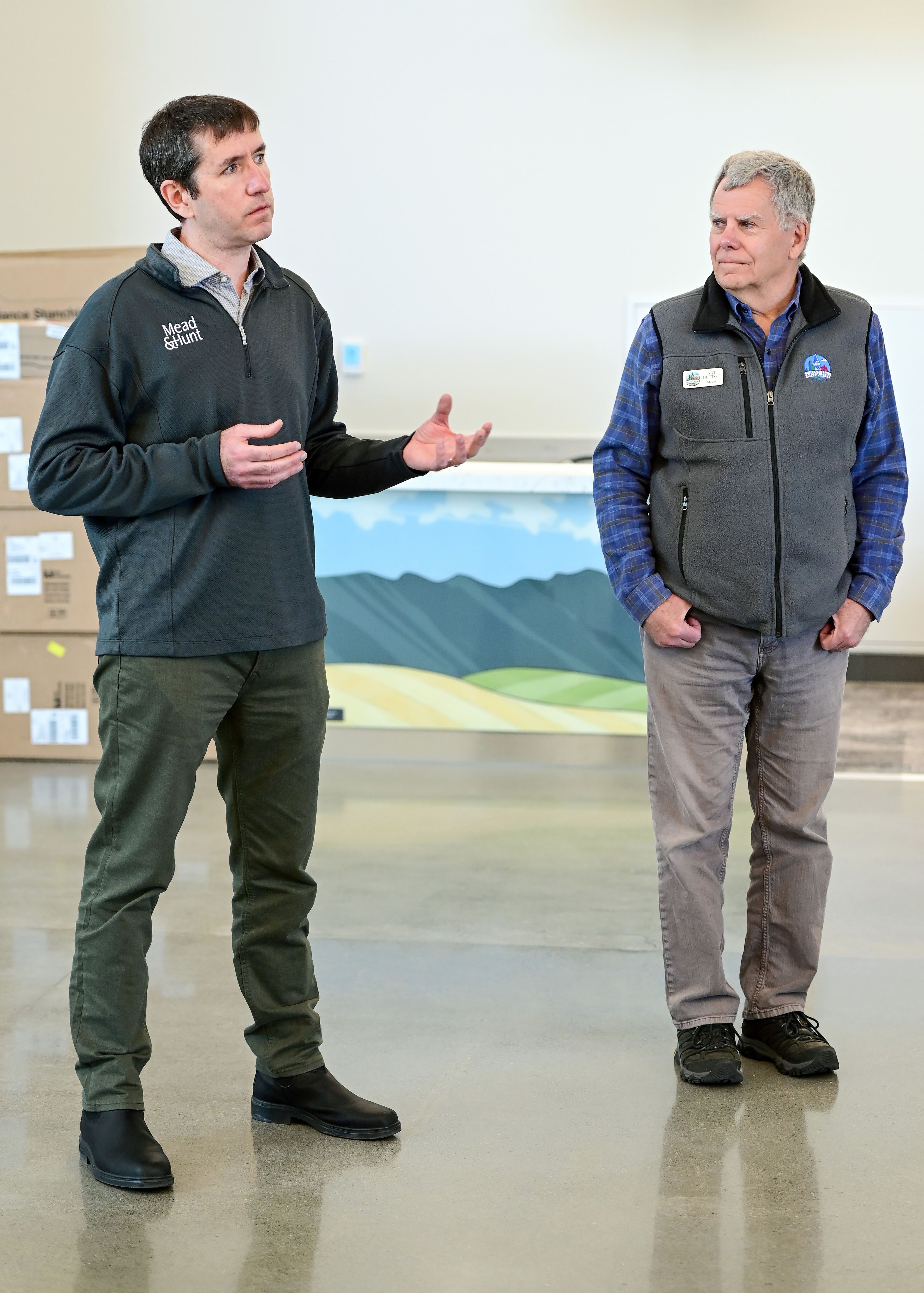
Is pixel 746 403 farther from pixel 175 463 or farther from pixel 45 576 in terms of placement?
pixel 45 576

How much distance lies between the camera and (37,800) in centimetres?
442

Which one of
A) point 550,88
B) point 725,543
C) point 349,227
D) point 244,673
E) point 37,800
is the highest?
point 550,88

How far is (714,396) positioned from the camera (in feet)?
7.25

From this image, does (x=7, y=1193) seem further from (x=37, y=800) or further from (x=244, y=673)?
(x=37, y=800)

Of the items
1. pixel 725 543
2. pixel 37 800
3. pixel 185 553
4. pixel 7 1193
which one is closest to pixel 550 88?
pixel 37 800

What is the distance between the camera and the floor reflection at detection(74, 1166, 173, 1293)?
1.66 meters

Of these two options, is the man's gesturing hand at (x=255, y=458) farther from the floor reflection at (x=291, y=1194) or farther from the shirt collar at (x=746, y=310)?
the floor reflection at (x=291, y=1194)

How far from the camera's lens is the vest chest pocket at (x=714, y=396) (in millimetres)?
2201

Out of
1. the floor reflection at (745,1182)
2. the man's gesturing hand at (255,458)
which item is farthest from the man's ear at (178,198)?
the floor reflection at (745,1182)

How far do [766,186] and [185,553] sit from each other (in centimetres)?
112

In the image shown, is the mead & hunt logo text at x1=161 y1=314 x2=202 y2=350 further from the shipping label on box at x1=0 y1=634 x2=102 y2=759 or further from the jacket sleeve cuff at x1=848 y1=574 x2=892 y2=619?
the shipping label on box at x1=0 y1=634 x2=102 y2=759

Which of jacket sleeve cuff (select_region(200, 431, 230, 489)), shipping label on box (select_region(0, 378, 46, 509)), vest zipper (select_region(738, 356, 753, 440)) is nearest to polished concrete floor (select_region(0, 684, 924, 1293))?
jacket sleeve cuff (select_region(200, 431, 230, 489))

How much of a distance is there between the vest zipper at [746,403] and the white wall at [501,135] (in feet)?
11.9

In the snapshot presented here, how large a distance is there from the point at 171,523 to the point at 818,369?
110cm
